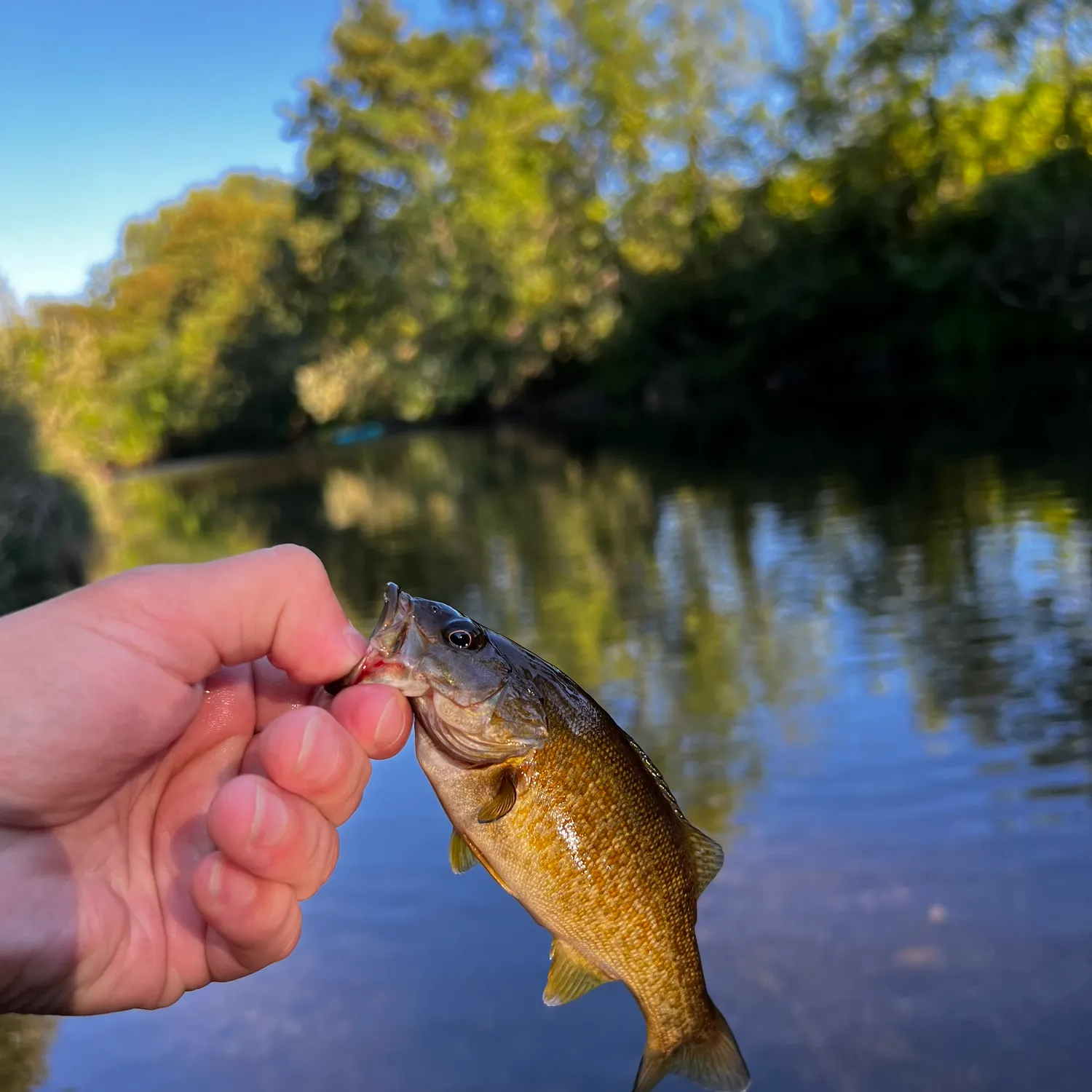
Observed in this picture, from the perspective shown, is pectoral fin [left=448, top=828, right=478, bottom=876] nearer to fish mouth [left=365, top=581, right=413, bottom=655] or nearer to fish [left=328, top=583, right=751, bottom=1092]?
fish [left=328, top=583, right=751, bottom=1092]

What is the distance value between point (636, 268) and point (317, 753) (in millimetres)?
46287

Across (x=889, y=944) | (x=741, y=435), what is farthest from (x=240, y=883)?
(x=741, y=435)

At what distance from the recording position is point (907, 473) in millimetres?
18453

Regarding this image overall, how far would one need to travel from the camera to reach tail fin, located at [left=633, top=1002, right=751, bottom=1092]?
248 cm

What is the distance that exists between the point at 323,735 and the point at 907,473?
17.7 m

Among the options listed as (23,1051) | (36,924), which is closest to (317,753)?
(36,924)

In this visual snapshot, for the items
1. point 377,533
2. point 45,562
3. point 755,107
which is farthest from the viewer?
point 755,107

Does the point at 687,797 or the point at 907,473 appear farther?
the point at 907,473

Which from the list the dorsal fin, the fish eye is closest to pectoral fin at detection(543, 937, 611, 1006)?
the dorsal fin

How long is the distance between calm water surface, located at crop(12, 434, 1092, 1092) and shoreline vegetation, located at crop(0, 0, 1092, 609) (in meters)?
8.64

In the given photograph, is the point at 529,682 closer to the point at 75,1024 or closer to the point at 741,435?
the point at 75,1024

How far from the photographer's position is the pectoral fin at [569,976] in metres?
2.60

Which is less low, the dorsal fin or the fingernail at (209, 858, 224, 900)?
the fingernail at (209, 858, 224, 900)

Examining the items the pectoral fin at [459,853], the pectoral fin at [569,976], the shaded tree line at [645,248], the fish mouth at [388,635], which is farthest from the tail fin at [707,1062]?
the shaded tree line at [645,248]
